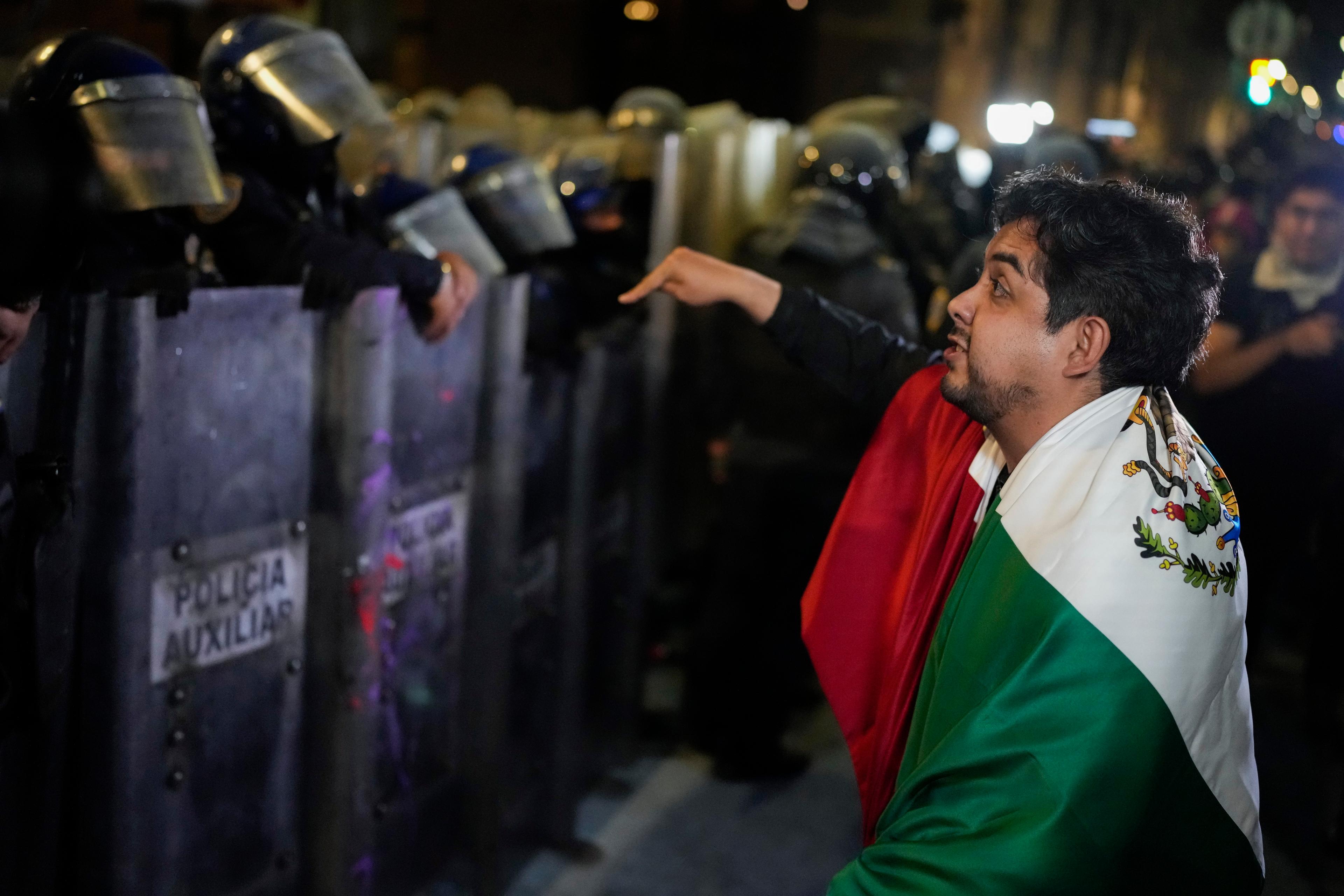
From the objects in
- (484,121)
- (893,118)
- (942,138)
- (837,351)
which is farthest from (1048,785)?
(942,138)

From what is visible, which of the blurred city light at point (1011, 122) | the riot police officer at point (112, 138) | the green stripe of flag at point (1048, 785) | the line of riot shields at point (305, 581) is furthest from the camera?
the blurred city light at point (1011, 122)

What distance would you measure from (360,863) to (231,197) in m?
1.53

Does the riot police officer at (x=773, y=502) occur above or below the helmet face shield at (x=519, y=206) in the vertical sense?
below

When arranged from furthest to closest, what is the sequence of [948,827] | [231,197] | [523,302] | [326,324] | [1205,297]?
[523,302] < [231,197] < [326,324] < [1205,297] < [948,827]

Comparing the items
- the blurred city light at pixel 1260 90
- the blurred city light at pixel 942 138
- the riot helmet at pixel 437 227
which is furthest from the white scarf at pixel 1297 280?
the blurred city light at pixel 1260 90

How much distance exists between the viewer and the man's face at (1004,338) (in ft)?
6.61

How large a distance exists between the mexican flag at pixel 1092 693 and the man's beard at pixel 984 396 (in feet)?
0.32

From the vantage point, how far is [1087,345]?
6.48 feet

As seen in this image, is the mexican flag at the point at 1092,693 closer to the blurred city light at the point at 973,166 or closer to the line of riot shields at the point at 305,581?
the line of riot shields at the point at 305,581

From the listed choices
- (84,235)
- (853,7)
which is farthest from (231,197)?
(853,7)

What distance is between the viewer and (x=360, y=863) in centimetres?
288

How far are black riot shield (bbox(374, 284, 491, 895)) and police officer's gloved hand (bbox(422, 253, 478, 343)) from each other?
36 millimetres

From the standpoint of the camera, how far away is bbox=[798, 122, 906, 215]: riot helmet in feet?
16.2

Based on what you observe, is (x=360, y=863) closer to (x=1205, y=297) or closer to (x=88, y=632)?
(x=88, y=632)
